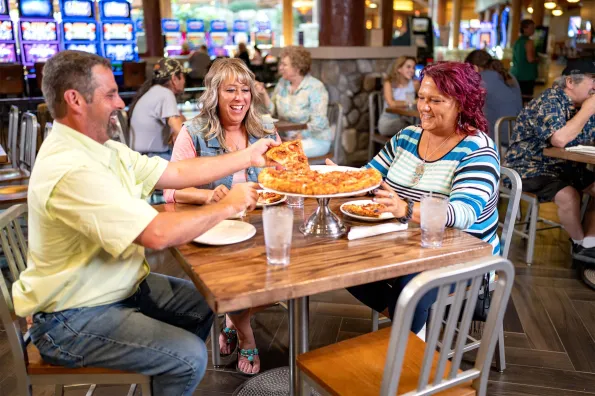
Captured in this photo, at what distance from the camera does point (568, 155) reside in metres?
3.15

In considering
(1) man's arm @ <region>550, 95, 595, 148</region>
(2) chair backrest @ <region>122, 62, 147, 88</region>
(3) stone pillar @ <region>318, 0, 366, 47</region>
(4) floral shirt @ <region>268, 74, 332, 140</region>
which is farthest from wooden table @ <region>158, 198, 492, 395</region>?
(2) chair backrest @ <region>122, 62, 147, 88</region>

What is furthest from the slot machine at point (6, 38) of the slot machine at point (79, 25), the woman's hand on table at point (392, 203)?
the woman's hand on table at point (392, 203)

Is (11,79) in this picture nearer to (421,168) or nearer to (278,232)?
(421,168)

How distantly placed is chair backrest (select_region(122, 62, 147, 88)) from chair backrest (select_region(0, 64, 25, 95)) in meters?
1.91

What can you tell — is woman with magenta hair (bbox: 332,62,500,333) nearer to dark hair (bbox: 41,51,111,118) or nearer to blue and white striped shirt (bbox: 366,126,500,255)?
blue and white striped shirt (bbox: 366,126,500,255)

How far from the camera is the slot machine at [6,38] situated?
35.4 ft

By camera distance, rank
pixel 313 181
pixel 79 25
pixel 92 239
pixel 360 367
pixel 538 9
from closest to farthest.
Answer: pixel 92 239 < pixel 360 367 < pixel 313 181 < pixel 79 25 < pixel 538 9

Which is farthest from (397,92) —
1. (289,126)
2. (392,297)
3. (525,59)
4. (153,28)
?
(153,28)

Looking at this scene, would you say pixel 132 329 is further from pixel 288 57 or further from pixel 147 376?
pixel 288 57

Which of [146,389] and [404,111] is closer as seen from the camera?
[146,389]

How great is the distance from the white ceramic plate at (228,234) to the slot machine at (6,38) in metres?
11.0

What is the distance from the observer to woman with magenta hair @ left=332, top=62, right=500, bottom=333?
1.95 metres

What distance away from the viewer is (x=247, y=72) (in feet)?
8.27

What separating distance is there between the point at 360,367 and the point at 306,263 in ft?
1.11
